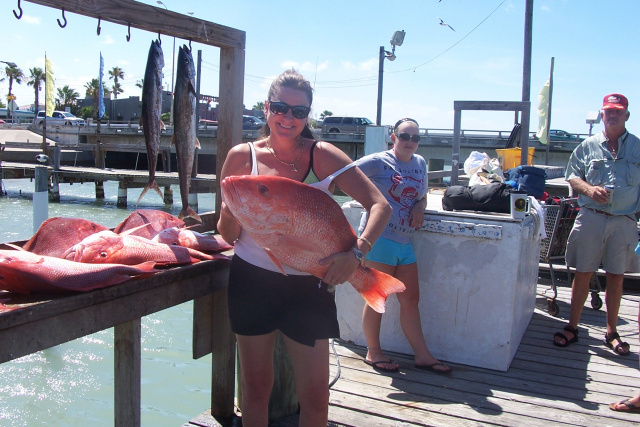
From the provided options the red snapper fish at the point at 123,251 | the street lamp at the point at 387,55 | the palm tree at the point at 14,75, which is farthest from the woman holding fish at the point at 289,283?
the palm tree at the point at 14,75

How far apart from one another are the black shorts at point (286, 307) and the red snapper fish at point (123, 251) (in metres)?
0.50

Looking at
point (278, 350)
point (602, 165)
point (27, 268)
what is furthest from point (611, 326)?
point (27, 268)

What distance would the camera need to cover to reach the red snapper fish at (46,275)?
198 cm

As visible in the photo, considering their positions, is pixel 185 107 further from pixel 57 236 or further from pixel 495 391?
pixel 495 391

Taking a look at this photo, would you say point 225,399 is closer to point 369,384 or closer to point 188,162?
point 369,384

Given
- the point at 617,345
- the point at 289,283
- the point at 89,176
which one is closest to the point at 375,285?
the point at 289,283

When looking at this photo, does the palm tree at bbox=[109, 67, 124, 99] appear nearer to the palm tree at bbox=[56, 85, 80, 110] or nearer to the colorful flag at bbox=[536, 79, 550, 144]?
the palm tree at bbox=[56, 85, 80, 110]

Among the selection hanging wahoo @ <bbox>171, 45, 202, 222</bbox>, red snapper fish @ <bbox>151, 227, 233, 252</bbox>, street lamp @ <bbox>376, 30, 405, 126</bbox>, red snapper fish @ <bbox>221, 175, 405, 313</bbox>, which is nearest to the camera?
red snapper fish @ <bbox>221, 175, 405, 313</bbox>

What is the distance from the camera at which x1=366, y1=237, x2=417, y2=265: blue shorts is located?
3750 millimetres

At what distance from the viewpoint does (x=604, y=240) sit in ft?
14.2

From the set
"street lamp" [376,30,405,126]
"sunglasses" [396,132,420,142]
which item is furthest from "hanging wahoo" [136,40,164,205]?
"street lamp" [376,30,405,126]

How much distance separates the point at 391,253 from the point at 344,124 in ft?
123

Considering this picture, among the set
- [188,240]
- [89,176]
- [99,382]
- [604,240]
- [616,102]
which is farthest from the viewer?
[89,176]

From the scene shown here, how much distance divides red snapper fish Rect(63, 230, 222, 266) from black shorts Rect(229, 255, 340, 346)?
19.5 inches
